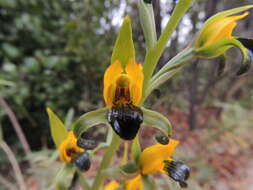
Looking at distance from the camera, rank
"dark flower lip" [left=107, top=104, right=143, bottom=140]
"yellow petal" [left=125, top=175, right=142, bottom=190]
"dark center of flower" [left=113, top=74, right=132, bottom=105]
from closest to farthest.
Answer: "dark flower lip" [left=107, top=104, right=143, bottom=140], "dark center of flower" [left=113, top=74, right=132, bottom=105], "yellow petal" [left=125, top=175, right=142, bottom=190]

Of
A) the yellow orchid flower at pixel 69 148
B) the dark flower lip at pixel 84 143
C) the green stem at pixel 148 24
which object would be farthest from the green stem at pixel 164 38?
the yellow orchid flower at pixel 69 148

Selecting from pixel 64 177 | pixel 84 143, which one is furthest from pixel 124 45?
pixel 64 177

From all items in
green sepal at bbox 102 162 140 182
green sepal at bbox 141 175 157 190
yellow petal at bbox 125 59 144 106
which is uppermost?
yellow petal at bbox 125 59 144 106

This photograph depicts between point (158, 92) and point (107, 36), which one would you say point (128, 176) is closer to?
point (158, 92)

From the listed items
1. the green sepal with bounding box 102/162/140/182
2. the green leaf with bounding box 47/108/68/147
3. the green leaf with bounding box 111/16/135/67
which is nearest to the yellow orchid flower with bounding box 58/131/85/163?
the green leaf with bounding box 47/108/68/147

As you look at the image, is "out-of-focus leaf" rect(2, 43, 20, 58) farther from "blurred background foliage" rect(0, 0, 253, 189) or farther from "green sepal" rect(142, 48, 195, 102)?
"green sepal" rect(142, 48, 195, 102)

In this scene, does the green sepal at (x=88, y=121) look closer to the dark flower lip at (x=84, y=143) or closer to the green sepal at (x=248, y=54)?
the dark flower lip at (x=84, y=143)
